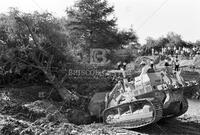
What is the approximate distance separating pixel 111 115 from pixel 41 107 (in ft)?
9.83

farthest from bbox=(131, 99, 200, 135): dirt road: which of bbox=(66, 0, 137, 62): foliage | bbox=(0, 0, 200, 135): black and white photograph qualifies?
bbox=(66, 0, 137, 62): foliage

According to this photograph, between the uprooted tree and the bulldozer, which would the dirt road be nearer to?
the bulldozer

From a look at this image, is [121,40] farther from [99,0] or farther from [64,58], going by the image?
[64,58]

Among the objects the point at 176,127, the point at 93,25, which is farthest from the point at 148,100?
the point at 93,25

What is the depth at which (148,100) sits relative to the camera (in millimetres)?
10594

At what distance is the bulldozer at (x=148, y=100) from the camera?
1066 cm

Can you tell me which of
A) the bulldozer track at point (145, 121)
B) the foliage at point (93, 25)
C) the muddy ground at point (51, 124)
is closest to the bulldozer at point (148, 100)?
the bulldozer track at point (145, 121)

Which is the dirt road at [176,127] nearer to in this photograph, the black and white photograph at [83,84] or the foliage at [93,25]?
the black and white photograph at [83,84]

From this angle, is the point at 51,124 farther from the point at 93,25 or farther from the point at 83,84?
the point at 93,25

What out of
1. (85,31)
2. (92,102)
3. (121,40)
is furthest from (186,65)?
(92,102)

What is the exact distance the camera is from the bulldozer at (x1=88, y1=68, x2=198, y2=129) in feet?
35.0

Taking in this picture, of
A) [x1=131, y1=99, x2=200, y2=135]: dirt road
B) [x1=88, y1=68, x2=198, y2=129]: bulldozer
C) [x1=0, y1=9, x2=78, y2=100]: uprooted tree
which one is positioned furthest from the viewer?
[x1=0, y1=9, x2=78, y2=100]: uprooted tree

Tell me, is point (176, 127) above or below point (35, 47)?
below

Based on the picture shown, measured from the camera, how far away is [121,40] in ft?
81.5
